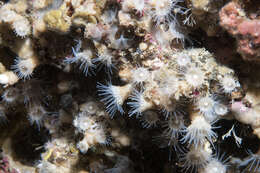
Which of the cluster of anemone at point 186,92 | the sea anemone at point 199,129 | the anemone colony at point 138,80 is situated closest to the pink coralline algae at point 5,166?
the anemone colony at point 138,80

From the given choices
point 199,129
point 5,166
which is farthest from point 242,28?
point 5,166

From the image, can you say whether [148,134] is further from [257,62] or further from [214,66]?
[257,62]

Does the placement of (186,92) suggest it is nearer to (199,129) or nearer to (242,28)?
(199,129)

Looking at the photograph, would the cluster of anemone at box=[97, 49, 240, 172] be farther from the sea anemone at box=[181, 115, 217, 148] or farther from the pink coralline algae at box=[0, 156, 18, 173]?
the pink coralline algae at box=[0, 156, 18, 173]

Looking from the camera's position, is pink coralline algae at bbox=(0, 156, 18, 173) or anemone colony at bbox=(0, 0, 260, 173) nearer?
anemone colony at bbox=(0, 0, 260, 173)

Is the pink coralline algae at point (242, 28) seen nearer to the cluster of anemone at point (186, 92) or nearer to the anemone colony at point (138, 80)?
the anemone colony at point (138, 80)

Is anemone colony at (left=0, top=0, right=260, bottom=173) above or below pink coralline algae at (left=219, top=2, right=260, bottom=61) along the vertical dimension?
below

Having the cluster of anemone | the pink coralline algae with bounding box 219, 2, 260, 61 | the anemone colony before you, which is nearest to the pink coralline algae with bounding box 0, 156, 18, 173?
the anemone colony
